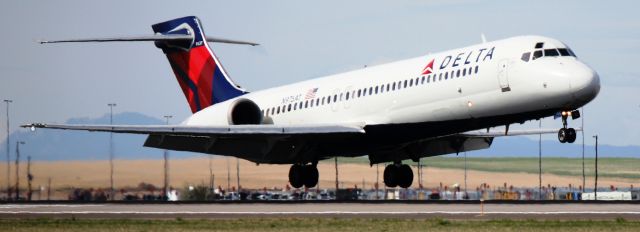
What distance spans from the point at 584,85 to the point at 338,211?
Result: 8221 mm

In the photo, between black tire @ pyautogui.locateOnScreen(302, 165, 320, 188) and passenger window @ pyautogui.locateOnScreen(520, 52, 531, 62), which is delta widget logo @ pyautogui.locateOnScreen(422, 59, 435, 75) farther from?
black tire @ pyautogui.locateOnScreen(302, 165, 320, 188)

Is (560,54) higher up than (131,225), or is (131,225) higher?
(560,54)

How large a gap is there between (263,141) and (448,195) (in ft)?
138

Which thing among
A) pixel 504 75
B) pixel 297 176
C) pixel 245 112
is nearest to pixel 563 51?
pixel 504 75

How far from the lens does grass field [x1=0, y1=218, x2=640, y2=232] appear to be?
115 feet

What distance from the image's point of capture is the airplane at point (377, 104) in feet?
141

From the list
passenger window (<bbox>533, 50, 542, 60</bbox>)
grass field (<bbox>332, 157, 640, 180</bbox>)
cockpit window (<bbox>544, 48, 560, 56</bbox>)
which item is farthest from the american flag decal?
grass field (<bbox>332, 157, 640, 180</bbox>)

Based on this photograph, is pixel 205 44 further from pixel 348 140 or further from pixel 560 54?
pixel 560 54

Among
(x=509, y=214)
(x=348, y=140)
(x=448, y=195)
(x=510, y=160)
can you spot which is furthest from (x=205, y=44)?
(x=510, y=160)

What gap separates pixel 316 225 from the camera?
121 feet

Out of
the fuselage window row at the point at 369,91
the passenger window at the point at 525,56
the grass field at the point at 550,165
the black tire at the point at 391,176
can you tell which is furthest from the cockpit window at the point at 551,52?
the grass field at the point at 550,165

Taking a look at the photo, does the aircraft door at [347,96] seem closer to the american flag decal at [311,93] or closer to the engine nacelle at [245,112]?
the american flag decal at [311,93]

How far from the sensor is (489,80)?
143ft

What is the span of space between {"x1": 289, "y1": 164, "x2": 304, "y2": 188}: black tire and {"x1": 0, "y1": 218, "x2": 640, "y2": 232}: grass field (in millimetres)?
12774
